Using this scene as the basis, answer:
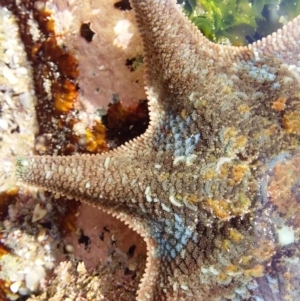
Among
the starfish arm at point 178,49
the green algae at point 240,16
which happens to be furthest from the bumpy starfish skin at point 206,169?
the green algae at point 240,16

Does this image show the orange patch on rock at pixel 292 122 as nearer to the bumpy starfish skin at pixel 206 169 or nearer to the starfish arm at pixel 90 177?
the bumpy starfish skin at pixel 206 169

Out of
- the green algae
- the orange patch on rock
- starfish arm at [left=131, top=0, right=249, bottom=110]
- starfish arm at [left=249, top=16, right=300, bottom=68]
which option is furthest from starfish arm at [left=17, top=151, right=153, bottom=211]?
the green algae

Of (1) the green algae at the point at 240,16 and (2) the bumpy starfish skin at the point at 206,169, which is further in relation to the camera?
(1) the green algae at the point at 240,16

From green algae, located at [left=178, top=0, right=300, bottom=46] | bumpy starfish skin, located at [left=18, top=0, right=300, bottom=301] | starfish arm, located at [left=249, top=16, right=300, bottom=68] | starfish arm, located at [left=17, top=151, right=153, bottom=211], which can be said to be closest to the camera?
bumpy starfish skin, located at [left=18, top=0, right=300, bottom=301]

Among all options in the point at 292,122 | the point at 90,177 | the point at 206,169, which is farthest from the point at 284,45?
the point at 90,177

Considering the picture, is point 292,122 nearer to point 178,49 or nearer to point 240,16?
point 178,49

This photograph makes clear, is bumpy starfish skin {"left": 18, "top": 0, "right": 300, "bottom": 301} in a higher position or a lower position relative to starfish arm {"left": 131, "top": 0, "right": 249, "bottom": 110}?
lower

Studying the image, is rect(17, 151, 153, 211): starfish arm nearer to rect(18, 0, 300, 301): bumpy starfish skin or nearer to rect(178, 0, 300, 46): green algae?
rect(18, 0, 300, 301): bumpy starfish skin

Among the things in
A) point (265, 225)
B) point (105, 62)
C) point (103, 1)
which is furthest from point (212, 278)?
point (103, 1)
